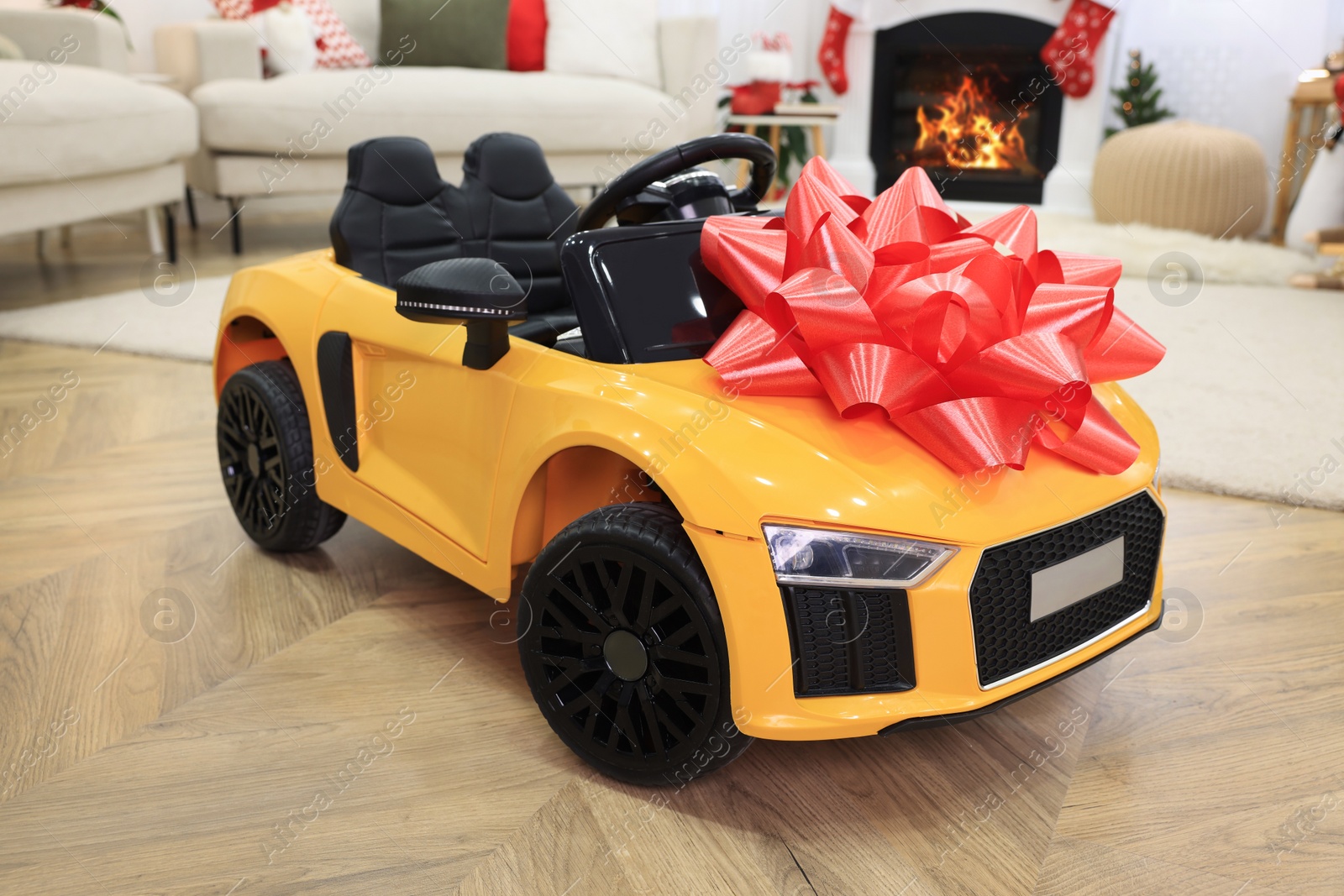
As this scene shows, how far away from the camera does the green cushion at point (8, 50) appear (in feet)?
12.2

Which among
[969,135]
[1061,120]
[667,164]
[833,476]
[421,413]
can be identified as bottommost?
[969,135]

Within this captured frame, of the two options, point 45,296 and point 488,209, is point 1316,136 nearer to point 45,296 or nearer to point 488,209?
point 488,209

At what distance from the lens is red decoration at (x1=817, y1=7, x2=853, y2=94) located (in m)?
6.36

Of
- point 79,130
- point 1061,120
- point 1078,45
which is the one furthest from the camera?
point 1061,120

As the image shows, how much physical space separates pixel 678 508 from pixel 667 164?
56 cm

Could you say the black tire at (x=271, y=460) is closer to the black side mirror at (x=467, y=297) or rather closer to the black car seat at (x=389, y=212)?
the black car seat at (x=389, y=212)

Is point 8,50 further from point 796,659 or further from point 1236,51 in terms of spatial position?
point 1236,51

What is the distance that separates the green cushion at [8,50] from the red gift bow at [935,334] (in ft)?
12.1

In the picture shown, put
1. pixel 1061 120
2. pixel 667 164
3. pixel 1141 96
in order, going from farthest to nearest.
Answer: pixel 1061 120 < pixel 1141 96 < pixel 667 164

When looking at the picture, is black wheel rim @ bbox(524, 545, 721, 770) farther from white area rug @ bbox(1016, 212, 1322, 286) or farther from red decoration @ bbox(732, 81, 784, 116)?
red decoration @ bbox(732, 81, 784, 116)

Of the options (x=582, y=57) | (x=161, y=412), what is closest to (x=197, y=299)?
(x=161, y=412)

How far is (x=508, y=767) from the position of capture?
1243 millimetres

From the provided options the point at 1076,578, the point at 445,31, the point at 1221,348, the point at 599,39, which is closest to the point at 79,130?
the point at 445,31

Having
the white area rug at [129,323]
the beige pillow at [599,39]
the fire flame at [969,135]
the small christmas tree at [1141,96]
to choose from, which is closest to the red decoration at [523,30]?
the beige pillow at [599,39]
